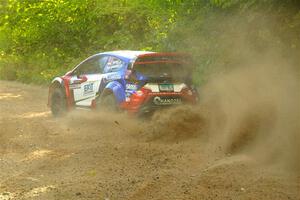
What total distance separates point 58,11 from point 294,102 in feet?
47.2

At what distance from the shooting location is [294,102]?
30.6 ft

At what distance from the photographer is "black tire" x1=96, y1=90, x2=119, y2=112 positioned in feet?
34.1

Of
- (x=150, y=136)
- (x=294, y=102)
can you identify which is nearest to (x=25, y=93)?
(x=150, y=136)

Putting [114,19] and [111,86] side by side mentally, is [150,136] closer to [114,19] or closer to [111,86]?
[111,86]

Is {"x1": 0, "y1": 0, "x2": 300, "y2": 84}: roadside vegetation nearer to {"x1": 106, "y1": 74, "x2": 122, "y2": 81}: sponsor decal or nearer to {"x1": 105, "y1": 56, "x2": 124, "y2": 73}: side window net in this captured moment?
{"x1": 105, "y1": 56, "x2": 124, "y2": 73}: side window net

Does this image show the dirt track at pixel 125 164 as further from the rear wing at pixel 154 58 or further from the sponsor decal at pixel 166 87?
the rear wing at pixel 154 58

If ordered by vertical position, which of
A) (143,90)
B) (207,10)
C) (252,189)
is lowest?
(252,189)

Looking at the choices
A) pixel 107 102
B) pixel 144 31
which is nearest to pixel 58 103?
pixel 107 102

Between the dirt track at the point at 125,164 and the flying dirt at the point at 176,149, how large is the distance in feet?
0.04

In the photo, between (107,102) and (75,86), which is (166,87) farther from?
(75,86)

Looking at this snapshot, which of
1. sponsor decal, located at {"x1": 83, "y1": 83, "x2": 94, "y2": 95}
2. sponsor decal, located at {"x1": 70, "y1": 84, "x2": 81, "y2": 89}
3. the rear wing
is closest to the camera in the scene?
the rear wing

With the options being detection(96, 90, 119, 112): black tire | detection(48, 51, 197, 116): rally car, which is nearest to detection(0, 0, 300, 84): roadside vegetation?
detection(48, 51, 197, 116): rally car

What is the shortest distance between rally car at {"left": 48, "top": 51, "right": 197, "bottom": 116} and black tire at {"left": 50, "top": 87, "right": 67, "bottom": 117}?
4.20 feet

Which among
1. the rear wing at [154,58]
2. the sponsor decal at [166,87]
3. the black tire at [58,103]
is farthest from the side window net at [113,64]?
the black tire at [58,103]
